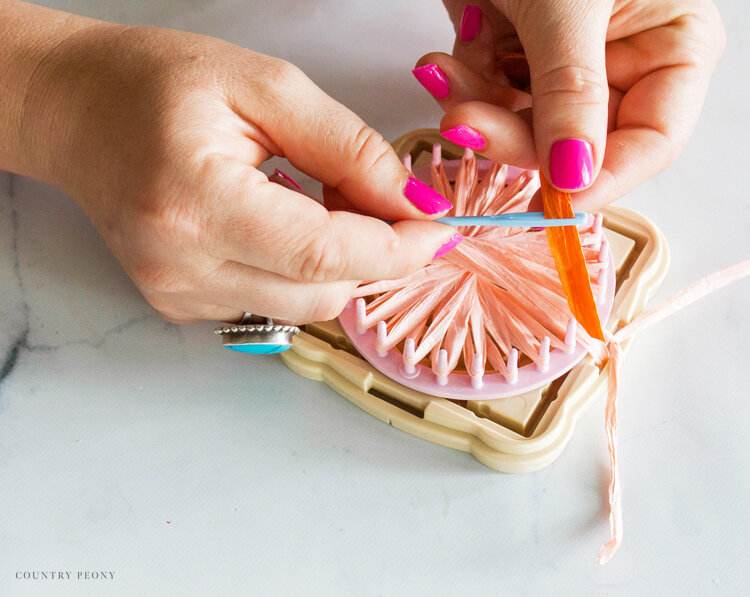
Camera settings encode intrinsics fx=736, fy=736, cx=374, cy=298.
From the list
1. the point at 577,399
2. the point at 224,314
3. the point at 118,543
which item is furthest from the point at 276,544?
the point at 577,399

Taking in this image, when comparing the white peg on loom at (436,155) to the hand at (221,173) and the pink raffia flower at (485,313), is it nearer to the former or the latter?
the pink raffia flower at (485,313)

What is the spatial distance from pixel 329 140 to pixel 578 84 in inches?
12.1

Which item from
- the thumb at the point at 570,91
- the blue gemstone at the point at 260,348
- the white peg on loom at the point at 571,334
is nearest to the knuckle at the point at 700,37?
the thumb at the point at 570,91

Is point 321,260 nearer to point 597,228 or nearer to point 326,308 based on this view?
point 326,308

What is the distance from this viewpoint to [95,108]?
0.93 m

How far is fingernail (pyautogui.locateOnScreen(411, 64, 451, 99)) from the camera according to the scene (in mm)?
1107

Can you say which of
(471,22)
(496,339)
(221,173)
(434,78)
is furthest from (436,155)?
(221,173)

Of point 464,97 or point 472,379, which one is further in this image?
point 464,97

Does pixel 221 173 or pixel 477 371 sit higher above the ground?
pixel 221 173

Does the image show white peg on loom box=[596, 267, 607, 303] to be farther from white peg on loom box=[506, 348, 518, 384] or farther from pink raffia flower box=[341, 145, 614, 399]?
white peg on loom box=[506, 348, 518, 384]

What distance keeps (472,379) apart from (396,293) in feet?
0.56

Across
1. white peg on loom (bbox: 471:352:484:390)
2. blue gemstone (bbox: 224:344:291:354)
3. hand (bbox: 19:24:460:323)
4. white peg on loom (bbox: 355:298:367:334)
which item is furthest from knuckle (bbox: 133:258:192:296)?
white peg on loom (bbox: 471:352:484:390)

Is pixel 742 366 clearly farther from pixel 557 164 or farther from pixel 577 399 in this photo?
pixel 557 164

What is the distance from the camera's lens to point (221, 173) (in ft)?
2.66
